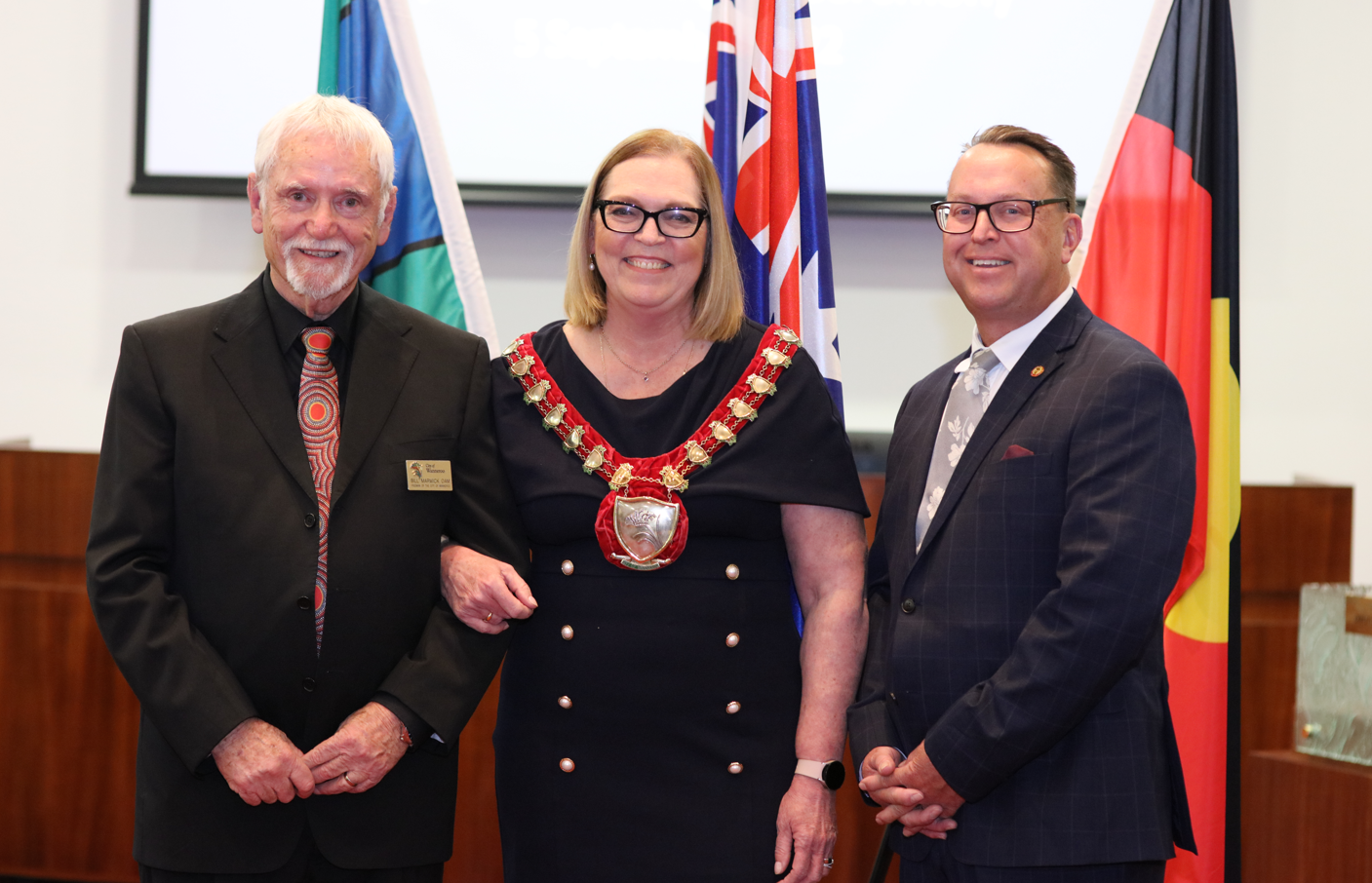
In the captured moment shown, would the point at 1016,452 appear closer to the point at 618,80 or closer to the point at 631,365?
the point at 631,365

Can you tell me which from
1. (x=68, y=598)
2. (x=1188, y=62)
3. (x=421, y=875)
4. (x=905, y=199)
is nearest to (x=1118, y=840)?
(x=421, y=875)

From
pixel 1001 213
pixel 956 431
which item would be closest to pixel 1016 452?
pixel 956 431

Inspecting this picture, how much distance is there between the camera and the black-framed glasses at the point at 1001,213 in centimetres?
195

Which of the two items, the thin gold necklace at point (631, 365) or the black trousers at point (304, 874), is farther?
the thin gold necklace at point (631, 365)

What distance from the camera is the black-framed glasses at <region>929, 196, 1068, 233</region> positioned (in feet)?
6.39

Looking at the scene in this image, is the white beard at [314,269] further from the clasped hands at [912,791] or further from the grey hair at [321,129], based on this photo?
the clasped hands at [912,791]

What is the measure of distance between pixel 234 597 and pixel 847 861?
2118 millimetres

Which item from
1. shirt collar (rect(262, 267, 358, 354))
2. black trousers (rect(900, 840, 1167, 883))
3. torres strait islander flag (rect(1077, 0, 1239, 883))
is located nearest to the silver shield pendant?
shirt collar (rect(262, 267, 358, 354))

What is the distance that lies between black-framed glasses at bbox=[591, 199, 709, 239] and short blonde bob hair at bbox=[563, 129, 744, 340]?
0.16ft

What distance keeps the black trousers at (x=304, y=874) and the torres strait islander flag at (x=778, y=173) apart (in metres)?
1.66

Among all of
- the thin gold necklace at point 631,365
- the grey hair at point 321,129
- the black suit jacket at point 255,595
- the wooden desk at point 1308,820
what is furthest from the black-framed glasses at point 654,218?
the wooden desk at point 1308,820

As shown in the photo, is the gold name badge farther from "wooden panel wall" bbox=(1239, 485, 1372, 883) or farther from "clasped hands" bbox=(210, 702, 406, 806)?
"wooden panel wall" bbox=(1239, 485, 1372, 883)

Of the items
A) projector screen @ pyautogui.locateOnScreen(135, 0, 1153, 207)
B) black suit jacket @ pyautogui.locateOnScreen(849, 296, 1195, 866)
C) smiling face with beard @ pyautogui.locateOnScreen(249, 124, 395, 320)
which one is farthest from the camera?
projector screen @ pyautogui.locateOnScreen(135, 0, 1153, 207)

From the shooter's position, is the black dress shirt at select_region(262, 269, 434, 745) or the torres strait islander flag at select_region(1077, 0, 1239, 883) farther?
the torres strait islander flag at select_region(1077, 0, 1239, 883)
